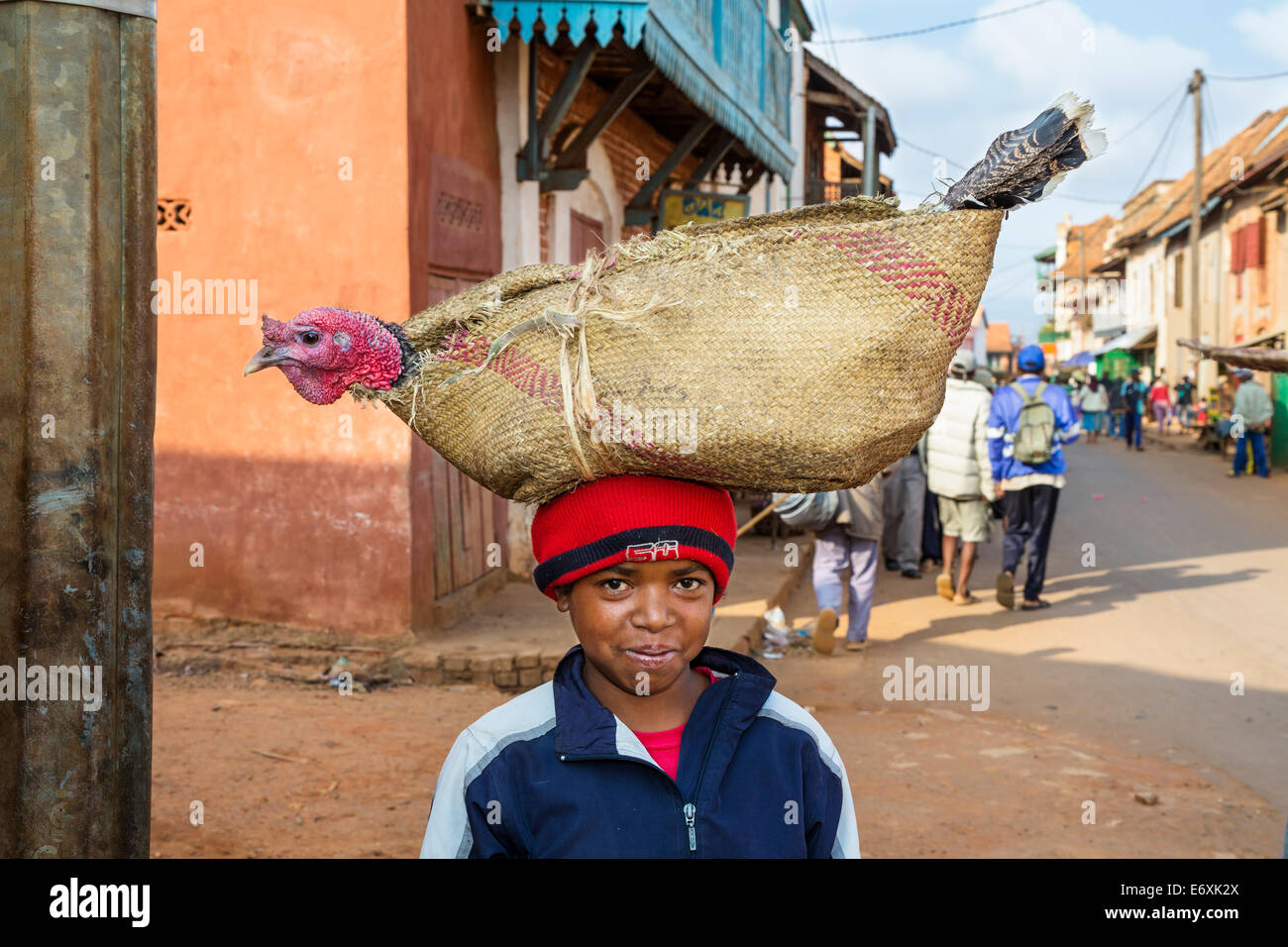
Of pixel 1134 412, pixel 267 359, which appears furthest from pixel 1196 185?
pixel 267 359

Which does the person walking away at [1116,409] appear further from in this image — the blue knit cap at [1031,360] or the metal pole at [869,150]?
the blue knit cap at [1031,360]

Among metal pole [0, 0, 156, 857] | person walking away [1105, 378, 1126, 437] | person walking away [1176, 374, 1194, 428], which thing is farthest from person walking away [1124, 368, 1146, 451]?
metal pole [0, 0, 156, 857]

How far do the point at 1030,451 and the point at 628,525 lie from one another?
807cm

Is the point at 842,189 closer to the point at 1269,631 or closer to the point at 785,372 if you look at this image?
the point at 1269,631

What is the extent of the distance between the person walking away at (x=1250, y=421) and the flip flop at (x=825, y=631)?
13655 millimetres

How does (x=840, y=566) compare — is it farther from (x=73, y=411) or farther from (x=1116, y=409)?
(x=1116, y=409)

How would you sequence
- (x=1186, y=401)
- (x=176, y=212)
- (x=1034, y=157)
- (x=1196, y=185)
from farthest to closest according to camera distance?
(x=1186, y=401) < (x=1196, y=185) < (x=176, y=212) < (x=1034, y=157)

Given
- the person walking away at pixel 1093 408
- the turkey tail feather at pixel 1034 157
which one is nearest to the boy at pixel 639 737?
the turkey tail feather at pixel 1034 157

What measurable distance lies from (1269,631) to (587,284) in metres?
8.37

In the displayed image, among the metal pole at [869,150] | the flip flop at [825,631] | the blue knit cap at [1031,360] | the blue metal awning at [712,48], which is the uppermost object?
the metal pole at [869,150]

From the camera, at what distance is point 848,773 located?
18.8ft

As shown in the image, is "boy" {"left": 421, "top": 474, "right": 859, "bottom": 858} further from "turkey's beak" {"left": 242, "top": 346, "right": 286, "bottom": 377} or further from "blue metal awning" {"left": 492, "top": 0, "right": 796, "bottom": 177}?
"blue metal awning" {"left": 492, "top": 0, "right": 796, "bottom": 177}

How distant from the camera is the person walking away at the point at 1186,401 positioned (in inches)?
1249

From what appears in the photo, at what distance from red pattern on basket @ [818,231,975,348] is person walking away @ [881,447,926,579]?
8801mm
